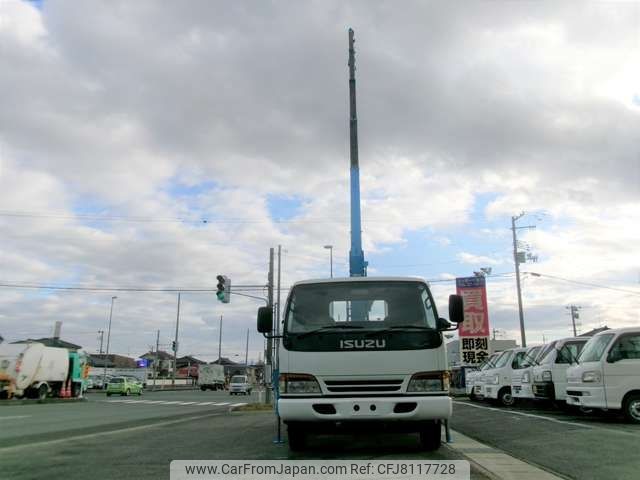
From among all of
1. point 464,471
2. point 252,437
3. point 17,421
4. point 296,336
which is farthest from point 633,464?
point 17,421

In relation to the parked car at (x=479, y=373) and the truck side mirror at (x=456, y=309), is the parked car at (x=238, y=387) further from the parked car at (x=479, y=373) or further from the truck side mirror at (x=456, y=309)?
the truck side mirror at (x=456, y=309)

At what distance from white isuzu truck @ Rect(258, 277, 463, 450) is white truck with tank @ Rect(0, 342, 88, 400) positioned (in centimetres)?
2574

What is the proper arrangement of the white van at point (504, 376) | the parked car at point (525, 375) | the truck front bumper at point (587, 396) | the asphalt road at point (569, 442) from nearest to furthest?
the asphalt road at point (569, 442) < the truck front bumper at point (587, 396) < the parked car at point (525, 375) < the white van at point (504, 376)

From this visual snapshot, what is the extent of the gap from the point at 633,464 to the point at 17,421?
564 inches

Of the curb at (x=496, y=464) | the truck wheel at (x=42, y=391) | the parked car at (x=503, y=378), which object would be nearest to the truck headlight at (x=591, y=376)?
the curb at (x=496, y=464)

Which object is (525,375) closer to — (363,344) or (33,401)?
(363,344)

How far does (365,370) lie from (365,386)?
0.19 m

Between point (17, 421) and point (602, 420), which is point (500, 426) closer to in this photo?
point (602, 420)

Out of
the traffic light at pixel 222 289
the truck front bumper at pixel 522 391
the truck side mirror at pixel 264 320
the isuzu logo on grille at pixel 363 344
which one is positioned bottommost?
the truck front bumper at pixel 522 391

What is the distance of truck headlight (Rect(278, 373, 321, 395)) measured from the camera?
22.3 ft

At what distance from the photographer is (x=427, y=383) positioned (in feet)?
22.4

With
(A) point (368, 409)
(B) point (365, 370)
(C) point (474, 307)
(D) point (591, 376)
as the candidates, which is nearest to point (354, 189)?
(D) point (591, 376)

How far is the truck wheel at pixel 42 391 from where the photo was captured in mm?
29547

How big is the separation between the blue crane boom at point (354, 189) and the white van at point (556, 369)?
5.78m
